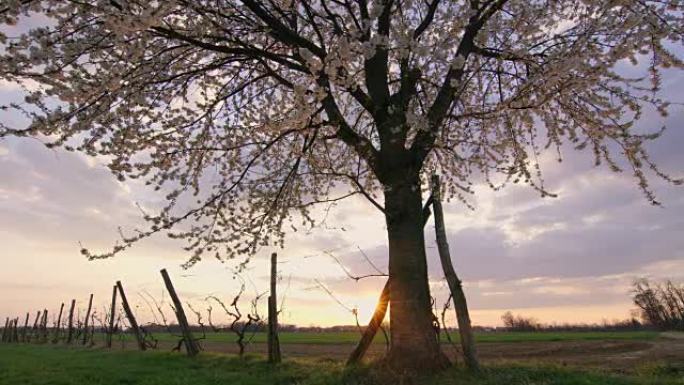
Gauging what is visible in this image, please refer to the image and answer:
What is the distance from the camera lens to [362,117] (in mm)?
14586

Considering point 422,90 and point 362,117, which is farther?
point 362,117

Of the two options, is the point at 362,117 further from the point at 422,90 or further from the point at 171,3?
the point at 171,3

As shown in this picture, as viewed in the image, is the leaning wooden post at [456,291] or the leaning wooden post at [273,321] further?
the leaning wooden post at [273,321]

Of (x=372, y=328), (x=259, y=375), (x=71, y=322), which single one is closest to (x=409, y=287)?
(x=372, y=328)

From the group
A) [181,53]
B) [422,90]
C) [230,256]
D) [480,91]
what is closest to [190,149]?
[181,53]

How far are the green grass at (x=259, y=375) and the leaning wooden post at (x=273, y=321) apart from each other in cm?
29

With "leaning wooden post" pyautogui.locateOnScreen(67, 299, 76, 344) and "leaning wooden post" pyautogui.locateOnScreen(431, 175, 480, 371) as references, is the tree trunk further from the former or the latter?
"leaning wooden post" pyautogui.locateOnScreen(67, 299, 76, 344)

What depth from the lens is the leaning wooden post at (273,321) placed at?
42.8ft

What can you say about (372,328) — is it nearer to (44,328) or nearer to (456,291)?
(456,291)

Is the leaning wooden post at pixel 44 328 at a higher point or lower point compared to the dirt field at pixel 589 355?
higher

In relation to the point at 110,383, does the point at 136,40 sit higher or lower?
higher

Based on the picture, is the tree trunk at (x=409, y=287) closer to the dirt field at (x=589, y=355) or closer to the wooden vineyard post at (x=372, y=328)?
the wooden vineyard post at (x=372, y=328)

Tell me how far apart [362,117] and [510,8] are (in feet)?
14.8

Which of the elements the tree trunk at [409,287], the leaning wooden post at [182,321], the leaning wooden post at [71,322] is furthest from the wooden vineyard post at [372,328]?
the leaning wooden post at [71,322]
